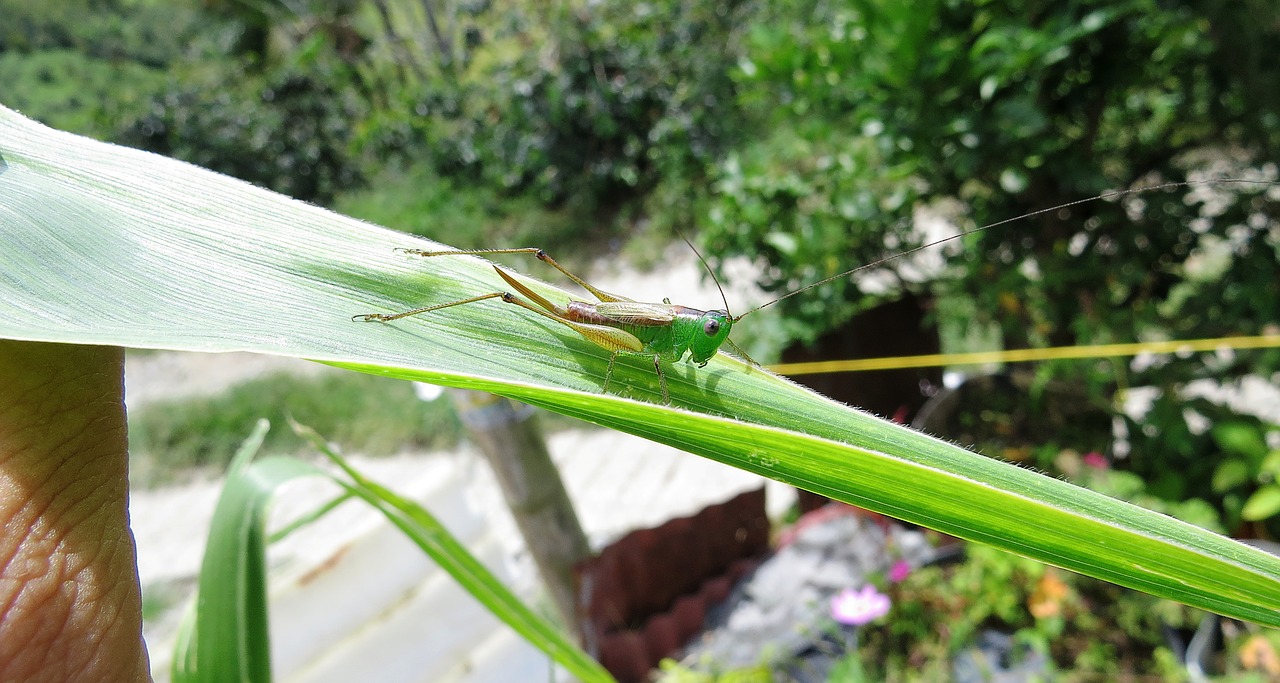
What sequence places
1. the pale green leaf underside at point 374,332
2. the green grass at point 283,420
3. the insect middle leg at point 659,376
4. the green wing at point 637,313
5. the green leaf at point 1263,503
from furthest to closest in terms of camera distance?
the green grass at point 283,420 → the green leaf at point 1263,503 → the green wing at point 637,313 → the insect middle leg at point 659,376 → the pale green leaf underside at point 374,332

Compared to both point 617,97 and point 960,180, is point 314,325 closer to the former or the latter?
point 960,180

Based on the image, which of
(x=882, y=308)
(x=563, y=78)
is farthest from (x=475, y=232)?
(x=882, y=308)

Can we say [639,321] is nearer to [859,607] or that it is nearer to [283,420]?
[859,607]

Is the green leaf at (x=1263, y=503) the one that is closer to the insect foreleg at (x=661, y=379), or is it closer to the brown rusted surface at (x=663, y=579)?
the brown rusted surface at (x=663, y=579)

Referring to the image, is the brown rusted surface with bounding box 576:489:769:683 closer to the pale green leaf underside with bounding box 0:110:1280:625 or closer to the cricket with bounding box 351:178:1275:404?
the cricket with bounding box 351:178:1275:404

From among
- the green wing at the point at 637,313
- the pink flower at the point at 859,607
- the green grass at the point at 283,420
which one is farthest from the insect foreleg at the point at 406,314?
the green grass at the point at 283,420

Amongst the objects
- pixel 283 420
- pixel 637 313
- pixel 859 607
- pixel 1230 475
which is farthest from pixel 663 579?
pixel 283 420
